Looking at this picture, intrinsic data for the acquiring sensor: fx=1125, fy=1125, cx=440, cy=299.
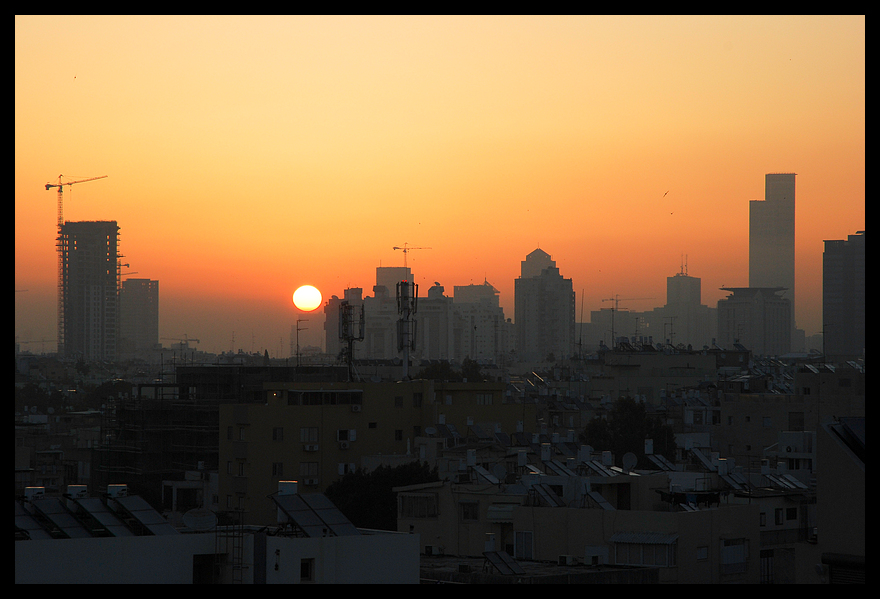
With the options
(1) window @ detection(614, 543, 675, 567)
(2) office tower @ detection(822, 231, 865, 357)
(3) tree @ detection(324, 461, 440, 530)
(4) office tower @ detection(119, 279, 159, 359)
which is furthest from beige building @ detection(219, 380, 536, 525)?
(4) office tower @ detection(119, 279, 159, 359)

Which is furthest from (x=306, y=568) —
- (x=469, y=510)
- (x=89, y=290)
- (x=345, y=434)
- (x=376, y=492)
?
(x=89, y=290)

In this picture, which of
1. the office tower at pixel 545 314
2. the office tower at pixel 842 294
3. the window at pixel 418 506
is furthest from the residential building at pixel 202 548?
the office tower at pixel 545 314

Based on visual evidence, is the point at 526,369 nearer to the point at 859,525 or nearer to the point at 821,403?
the point at 821,403

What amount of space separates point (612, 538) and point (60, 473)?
14044 millimetres

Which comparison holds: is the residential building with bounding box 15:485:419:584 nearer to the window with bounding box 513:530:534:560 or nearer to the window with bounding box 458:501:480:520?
the window with bounding box 513:530:534:560

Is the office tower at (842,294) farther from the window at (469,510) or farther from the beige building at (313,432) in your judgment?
the window at (469,510)

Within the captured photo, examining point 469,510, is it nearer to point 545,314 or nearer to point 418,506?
point 418,506

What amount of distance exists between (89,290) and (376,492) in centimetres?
9070

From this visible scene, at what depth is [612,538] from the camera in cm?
913

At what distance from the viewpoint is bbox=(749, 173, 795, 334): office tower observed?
13850 cm

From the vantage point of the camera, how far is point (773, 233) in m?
141

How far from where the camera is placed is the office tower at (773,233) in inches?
5453

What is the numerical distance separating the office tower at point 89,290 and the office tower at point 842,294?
6012 centimetres

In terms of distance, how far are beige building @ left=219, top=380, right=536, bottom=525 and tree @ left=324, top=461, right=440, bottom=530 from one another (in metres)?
1.66
